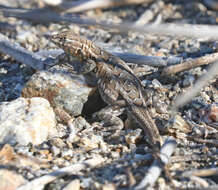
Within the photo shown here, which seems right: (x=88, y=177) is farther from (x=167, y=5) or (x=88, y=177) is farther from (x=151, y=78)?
(x=167, y=5)

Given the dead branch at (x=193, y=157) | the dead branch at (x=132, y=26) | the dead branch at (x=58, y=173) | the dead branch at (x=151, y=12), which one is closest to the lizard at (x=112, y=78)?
the dead branch at (x=193, y=157)

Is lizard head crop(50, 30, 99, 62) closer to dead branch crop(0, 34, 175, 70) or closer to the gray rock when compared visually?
dead branch crop(0, 34, 175, 70)

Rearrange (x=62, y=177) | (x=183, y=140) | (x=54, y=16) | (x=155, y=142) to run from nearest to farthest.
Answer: (x=62, y=177) → (x=155, y=142) → (x=183, y=140) → (x=54, y=16)

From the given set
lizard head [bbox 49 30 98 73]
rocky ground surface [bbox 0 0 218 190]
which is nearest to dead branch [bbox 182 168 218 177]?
rocky ground surface [bbox 0 0 218 190]

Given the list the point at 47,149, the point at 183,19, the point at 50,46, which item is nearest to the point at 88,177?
the point at 47,149

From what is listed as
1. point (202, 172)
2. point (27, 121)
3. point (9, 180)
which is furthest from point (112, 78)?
point (9, 180)

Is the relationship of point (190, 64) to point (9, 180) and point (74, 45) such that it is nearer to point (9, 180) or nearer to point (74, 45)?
point (74, 45)
